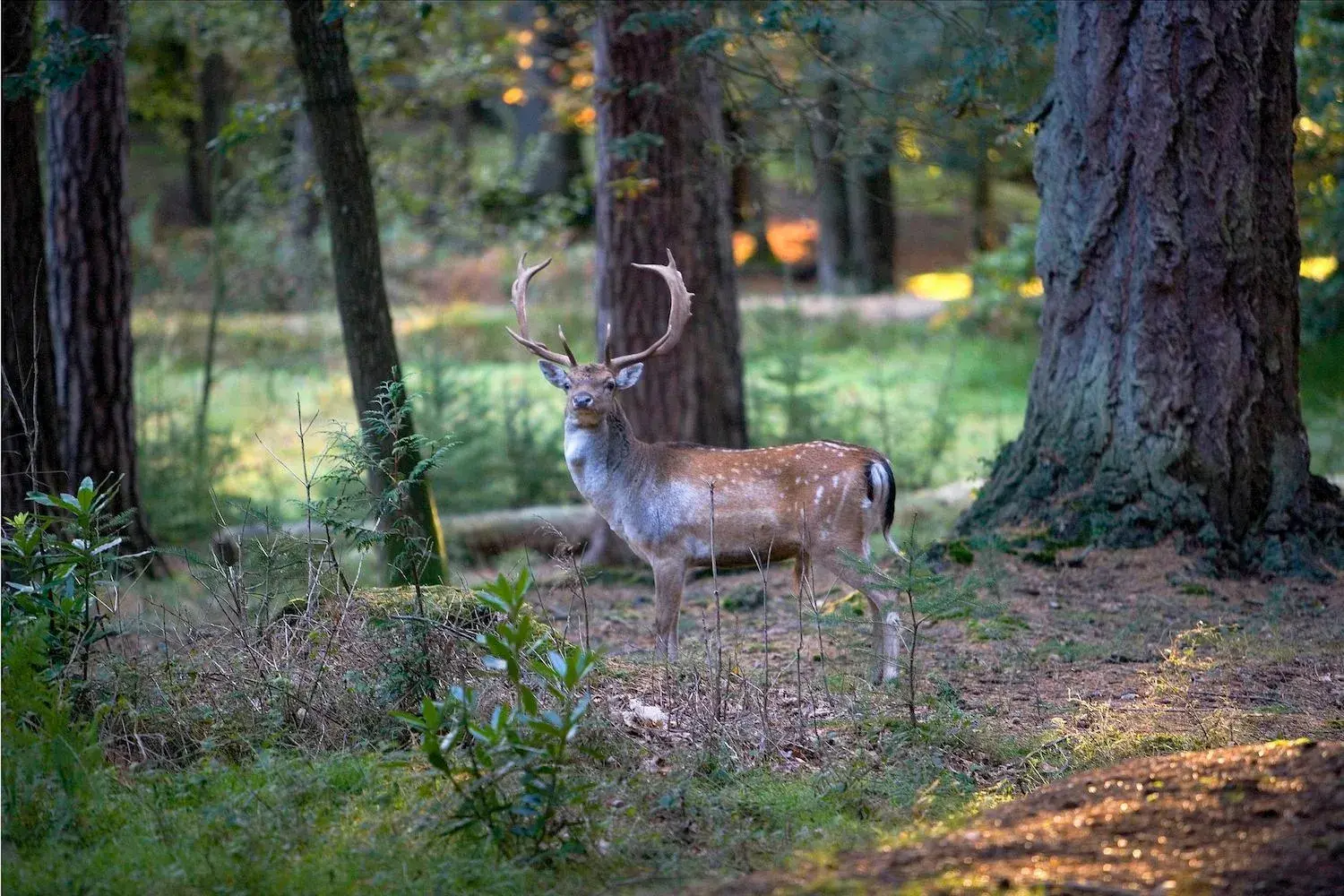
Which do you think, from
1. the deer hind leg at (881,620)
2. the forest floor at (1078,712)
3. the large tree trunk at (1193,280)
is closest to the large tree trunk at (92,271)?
the forest floor at (1078,712)

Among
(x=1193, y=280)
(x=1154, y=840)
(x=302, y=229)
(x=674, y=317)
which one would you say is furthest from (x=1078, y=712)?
(x=302, y=229)

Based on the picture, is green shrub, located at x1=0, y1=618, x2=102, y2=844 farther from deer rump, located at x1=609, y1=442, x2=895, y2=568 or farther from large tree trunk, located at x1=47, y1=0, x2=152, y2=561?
large tree trunk, located at x1=47, y1=0, x2=152, y2=561

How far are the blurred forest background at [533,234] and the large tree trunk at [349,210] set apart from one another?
0.57 ft

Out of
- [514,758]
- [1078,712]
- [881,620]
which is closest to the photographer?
[514,758]

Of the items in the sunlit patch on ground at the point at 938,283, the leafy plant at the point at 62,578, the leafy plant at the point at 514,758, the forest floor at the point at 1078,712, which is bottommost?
the forest floor at the point at 1078,712

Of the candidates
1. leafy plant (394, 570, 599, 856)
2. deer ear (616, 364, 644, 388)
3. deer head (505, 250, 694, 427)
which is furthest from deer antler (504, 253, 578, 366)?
leafy plant (394, 570, 599, 856)

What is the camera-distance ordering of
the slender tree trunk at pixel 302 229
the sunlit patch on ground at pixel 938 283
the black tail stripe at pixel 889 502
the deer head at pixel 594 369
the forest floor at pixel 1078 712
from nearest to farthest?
the forest floor at pixel 1078 712
the black tail stripe at pixel 889 502
the deer head at pixel 594 369
the slender tree trunk at pixel 302 229
the sunlit patch on ground at pixel 938 283

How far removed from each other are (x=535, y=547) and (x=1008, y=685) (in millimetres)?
6494

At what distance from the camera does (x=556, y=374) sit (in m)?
7.83

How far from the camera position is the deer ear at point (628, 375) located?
7.88 metres

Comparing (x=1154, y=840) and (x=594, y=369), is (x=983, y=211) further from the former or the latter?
(x=1154, y=840)

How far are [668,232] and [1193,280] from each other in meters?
4.15

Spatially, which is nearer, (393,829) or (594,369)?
(393,829)

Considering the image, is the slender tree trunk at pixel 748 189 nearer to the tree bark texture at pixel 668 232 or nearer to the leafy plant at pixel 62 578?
the tree bark texture at pixel 668 232
